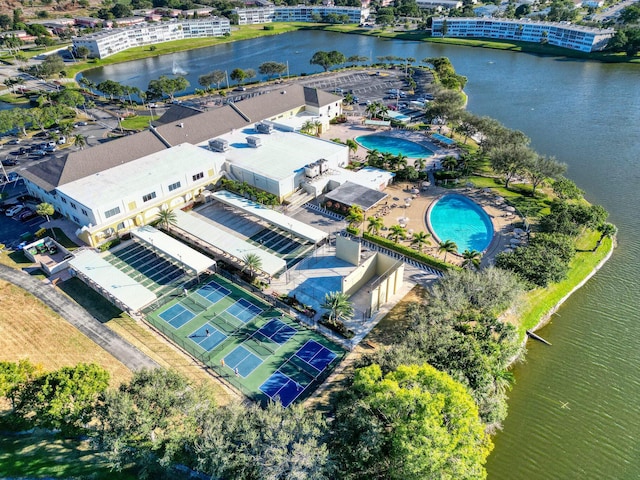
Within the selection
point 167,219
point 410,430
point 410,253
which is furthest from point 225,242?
point 410,430

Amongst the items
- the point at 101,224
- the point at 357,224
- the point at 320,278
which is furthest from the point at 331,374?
the point at 101,224

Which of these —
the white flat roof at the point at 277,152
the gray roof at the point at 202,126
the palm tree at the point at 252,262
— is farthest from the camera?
the gray roof at the point at 202,126

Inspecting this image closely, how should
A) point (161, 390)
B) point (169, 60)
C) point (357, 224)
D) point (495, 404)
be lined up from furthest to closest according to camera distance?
point (169, 60)
point (357, 224)
point (495, 404)
point (161, 390)

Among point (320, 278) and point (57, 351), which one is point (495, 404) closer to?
point (320, 278)

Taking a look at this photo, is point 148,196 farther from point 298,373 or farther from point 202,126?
point 298,373

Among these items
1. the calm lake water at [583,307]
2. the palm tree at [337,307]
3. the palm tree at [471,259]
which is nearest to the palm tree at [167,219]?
the palm tree at [337,307]

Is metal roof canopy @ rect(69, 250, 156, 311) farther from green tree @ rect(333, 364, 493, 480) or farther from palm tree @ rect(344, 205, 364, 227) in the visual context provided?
palm tree @ rect(344, 205, 364, 227)

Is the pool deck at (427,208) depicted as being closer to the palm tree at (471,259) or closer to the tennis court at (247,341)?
the palm tree at (471,259)
